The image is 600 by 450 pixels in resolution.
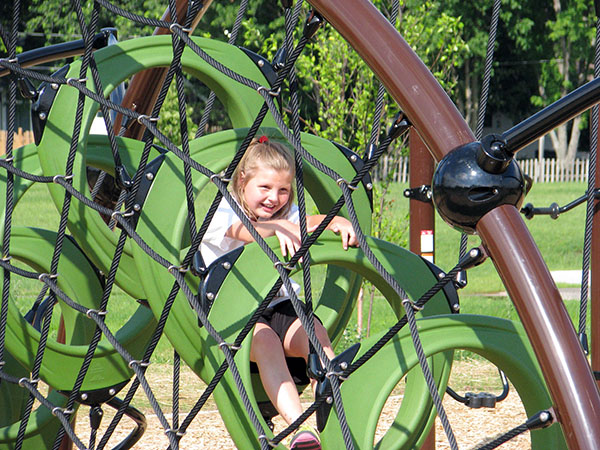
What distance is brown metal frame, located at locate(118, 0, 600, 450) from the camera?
3.86 feet

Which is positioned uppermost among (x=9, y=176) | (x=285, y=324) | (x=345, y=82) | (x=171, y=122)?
(x=171, y=122)

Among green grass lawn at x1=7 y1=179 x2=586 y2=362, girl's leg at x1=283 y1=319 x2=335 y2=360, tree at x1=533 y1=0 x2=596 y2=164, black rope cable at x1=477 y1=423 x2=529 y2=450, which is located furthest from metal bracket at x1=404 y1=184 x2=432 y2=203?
tree at x1=533 y1=0 x2=596 y2=164

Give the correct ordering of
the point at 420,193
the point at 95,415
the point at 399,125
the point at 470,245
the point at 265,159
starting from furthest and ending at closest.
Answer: the point at 470,245
the point at 420,193
the point at 265,159
the point at 95,415
the point at 399,125

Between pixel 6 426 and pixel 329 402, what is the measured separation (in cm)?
170

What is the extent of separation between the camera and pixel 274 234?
2385mm

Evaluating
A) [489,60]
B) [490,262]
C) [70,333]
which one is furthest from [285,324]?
[490,262]

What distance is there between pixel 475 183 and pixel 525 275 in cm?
16

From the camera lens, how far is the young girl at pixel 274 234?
2258 millimetres

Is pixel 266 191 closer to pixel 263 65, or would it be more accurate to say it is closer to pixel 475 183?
pixel 263 65

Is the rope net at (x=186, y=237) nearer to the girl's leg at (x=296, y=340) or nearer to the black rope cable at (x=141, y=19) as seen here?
the black rope cable at (x=141, y=19)

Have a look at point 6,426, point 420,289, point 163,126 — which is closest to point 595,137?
point 420,289

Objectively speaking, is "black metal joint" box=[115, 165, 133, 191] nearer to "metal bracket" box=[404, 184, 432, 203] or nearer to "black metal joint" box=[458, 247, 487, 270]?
"black metal joint" box=[458, 247, 487, 270]

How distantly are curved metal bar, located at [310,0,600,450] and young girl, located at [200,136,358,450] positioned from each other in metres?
0.77

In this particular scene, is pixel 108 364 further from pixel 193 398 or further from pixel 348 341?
pixel 348 341
